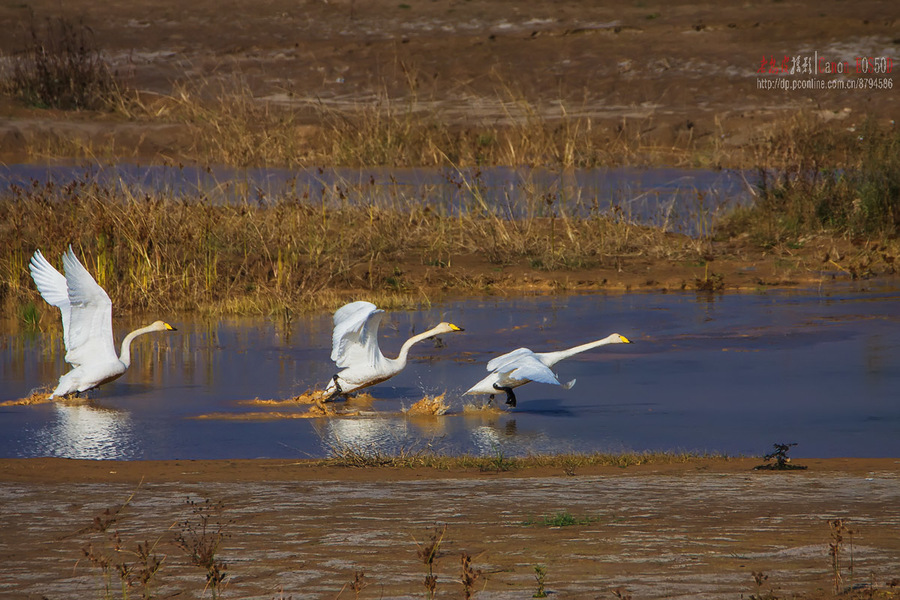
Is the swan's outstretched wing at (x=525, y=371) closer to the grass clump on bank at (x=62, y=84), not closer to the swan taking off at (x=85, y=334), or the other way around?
the swan taking off at (x=85, y=334)

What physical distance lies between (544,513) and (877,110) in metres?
29.5

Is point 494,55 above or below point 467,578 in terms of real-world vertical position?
above

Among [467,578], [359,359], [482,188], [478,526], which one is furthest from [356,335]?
[482,188]

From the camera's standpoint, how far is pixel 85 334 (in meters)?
10.6

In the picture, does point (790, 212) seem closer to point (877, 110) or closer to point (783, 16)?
point (877, 110)

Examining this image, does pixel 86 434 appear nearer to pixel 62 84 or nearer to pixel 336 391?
pixel 336 391

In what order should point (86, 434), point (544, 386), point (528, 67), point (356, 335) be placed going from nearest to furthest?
point (86, 434) → point (356, 335) → point (544, 386) → point (528, 67)

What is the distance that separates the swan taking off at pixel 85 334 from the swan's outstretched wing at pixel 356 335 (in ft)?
6.41

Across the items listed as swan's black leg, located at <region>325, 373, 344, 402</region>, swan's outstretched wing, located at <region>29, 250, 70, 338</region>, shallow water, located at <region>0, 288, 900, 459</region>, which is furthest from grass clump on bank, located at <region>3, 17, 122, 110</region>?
swan's black leg, located at <region>325, 373, 344, 402</region>

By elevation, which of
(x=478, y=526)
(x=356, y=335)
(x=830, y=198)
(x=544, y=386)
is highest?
(x=830, y=198)

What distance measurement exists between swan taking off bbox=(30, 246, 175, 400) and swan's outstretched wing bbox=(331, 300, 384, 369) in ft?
6.41

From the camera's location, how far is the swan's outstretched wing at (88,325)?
10.4 m

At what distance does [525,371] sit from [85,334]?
399 cm

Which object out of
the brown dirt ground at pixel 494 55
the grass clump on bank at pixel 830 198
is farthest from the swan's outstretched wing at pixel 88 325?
the brown dirt ground at pixel 494 55
